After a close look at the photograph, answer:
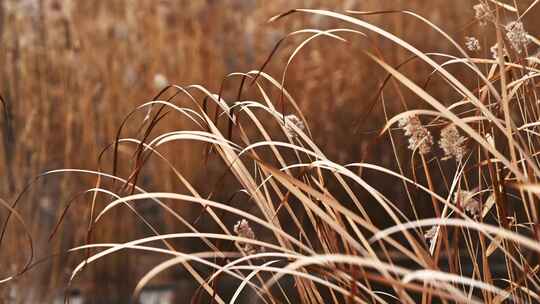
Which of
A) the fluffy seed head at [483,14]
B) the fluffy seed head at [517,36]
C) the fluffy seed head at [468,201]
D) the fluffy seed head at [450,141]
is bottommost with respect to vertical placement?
the fluffy seed head at [468,201]

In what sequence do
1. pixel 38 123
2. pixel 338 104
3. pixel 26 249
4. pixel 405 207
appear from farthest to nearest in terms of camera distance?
pixel 338 104 < pixel 405 207 < pixel 38 123 < pixel 26 249

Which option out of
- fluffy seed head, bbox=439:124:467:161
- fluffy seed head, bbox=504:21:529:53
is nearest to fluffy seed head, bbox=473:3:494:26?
fluffy seed head, bbox=504:21:529:53

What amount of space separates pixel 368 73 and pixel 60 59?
1.18m

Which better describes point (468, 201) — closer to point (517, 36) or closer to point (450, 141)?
point (450, 141)

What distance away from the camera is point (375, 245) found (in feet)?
10.8

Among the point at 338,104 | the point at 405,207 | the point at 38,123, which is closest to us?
the point at 38,123

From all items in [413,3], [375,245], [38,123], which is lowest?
[375,245]

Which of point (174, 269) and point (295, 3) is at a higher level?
point (295, 3)

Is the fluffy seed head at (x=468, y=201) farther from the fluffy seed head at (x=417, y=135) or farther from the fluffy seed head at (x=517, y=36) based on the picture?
the fluffy seed head at (x=517, y=36)

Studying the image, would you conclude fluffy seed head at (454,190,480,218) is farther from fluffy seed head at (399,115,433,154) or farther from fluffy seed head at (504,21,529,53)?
fluffy seed head at (504,21,529,53)

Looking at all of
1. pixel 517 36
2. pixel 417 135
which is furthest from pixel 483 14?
pixel 417 135

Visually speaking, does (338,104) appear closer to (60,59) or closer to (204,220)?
(204,220)

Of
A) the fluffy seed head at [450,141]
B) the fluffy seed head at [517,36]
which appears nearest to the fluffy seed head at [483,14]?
the fluffy seed head at [517,36]

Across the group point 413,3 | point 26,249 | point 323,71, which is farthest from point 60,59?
point 413,3
